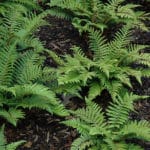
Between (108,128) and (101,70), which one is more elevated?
(101,70)

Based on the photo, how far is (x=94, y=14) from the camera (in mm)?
8188

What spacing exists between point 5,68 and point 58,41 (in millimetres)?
1879

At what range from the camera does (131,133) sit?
6.07m

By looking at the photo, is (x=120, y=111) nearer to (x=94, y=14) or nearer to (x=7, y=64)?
(x=7, y=64)

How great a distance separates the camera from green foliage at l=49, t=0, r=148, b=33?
810 cm

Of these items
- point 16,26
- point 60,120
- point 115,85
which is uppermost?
point 16,26

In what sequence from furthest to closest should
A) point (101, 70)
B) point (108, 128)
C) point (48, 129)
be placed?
point (101, 70)
point (48, 129)
point (108, 128)

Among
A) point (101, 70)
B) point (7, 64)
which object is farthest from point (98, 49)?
point (7, 64)

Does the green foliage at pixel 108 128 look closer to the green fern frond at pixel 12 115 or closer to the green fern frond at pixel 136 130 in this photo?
the green fern frond at pixel 136 130

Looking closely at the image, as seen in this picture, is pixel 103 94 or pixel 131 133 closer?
pixel 131 133

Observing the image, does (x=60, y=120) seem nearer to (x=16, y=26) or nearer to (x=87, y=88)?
(x=87, y=88)

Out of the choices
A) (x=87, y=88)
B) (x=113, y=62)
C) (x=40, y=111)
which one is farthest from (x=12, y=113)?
(x=113, y=62)

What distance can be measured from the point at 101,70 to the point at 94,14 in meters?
1.69

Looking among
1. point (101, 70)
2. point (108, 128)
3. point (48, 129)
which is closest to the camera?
point (108, 128)
